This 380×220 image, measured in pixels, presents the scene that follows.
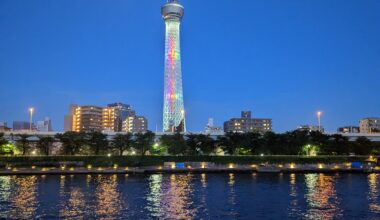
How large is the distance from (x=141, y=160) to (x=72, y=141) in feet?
51.3

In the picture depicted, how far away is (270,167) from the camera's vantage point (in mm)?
85000

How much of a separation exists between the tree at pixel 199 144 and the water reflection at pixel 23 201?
1781 inches

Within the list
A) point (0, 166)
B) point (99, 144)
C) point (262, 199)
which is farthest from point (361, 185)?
point (0, 166)

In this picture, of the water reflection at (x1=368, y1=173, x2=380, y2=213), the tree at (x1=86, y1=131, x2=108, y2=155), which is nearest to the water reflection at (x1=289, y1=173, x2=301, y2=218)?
the water reflection at (x1=368, y1=173, x2=380, y2=213)

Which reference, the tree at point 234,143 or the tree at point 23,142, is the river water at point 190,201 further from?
the tree at point 23,142

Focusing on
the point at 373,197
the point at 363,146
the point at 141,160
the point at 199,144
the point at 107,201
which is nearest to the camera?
the point at 107,201

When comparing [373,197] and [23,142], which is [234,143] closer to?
[23,142]

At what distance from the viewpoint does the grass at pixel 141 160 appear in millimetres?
89000

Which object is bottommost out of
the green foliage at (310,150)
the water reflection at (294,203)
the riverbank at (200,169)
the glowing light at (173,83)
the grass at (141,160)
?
the water reflection at (294,203)

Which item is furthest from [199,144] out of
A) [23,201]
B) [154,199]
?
[23,201]

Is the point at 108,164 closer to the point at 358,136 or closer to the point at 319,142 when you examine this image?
the point at 319,142

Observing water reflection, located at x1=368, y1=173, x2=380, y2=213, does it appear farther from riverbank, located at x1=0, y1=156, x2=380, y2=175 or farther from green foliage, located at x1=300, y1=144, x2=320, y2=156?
green foliage, located at x1=300, y1=144, x2=320, y2=156

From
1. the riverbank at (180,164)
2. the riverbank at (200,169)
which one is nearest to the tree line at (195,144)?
the riverbank at (180,164)

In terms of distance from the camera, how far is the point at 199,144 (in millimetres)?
101312
